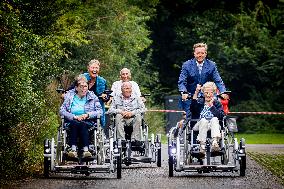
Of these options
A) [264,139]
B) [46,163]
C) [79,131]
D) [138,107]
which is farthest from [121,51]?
[46,163]

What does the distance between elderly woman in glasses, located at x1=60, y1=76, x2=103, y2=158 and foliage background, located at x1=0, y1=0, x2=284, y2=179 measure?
57 centimetres

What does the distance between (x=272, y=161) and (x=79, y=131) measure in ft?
15.2

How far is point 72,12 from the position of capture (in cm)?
2775

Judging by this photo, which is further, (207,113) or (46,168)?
(207,113)

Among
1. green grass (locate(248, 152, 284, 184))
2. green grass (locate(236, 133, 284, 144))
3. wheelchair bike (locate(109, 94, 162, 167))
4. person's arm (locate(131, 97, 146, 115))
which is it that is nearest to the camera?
green grass (locate(248, 152, 284, 184))

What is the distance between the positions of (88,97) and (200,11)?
30.8 m

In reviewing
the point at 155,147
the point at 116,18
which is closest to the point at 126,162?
the point at 155,147

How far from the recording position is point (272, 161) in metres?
18.4

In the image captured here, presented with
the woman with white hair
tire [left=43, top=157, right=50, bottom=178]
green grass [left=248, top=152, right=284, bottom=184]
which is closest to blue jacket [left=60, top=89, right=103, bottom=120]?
tire [left=43, top=157, right=50, bottom=178]

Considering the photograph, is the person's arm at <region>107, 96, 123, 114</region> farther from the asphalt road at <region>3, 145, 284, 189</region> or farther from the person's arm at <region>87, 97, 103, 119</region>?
the person's arm at <region>87, 97, 103, 119</region>

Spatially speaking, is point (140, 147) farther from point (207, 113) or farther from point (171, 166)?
point (171, 166)

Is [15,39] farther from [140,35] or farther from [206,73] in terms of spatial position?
[140,35]

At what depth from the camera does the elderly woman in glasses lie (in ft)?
49.6

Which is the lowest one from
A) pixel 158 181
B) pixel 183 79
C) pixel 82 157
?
pixel 158 181
